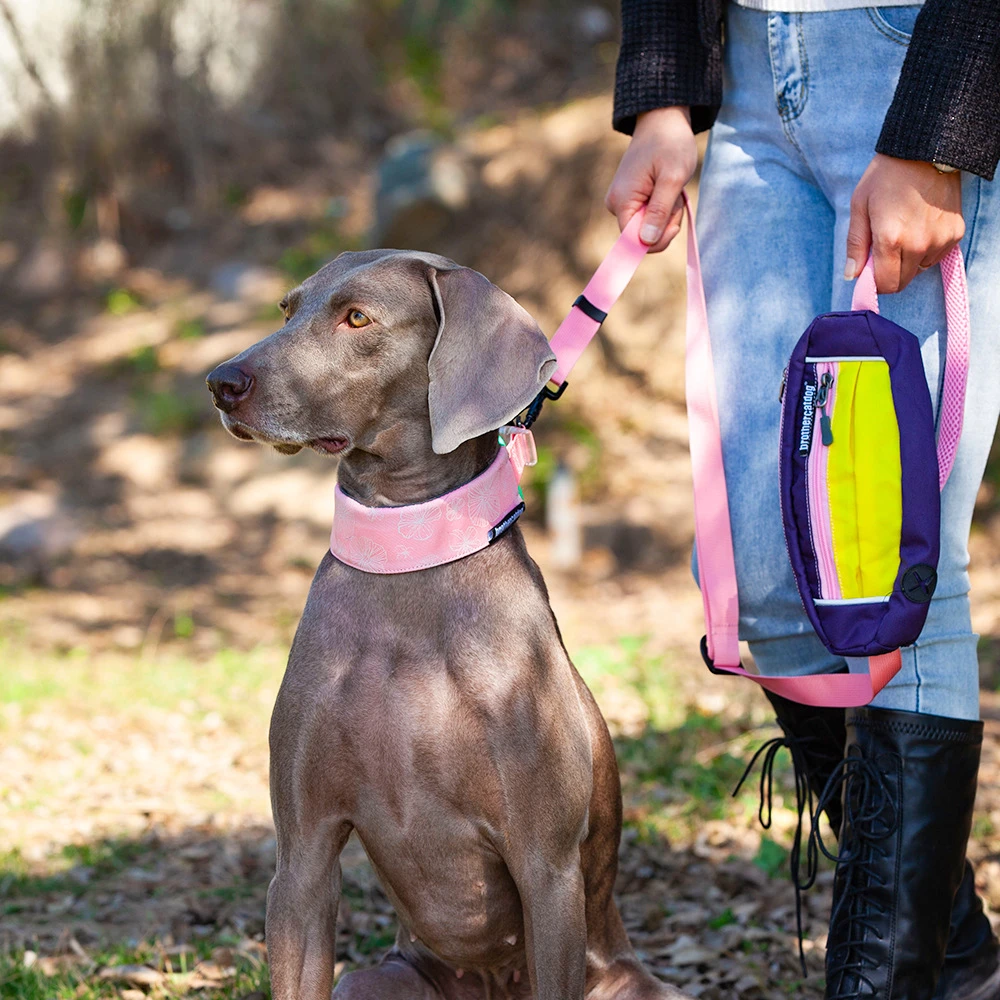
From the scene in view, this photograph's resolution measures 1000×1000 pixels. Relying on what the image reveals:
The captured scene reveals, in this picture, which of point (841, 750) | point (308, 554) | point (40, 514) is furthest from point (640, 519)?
point (841, 750)

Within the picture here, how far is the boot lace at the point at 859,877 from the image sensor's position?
2225 millimetres

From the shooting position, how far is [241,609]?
8.00m

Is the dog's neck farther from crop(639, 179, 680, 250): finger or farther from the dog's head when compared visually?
crop(639, 179, 680, 250): finger

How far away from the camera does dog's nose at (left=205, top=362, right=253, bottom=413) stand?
81.7 inches

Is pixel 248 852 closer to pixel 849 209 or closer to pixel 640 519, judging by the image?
pixel 849 209

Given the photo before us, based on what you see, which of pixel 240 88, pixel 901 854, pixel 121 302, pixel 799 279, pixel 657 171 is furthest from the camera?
pixel 240 88

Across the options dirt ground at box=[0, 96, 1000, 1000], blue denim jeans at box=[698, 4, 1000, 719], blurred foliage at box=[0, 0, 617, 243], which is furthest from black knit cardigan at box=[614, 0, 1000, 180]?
blurred foliage at box=[0, 0, 617, 243]

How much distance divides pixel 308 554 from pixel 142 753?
13.2ft

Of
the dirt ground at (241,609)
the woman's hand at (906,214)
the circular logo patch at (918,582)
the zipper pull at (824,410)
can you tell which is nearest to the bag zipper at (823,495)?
the zipper pull at (824,410)

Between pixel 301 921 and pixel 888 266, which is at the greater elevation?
pixel 888 266

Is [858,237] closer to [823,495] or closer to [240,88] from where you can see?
[823,495]

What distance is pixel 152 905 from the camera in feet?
10.9

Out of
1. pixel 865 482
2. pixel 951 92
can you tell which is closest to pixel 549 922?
pixel 865 482

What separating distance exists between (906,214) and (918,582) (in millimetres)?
595
